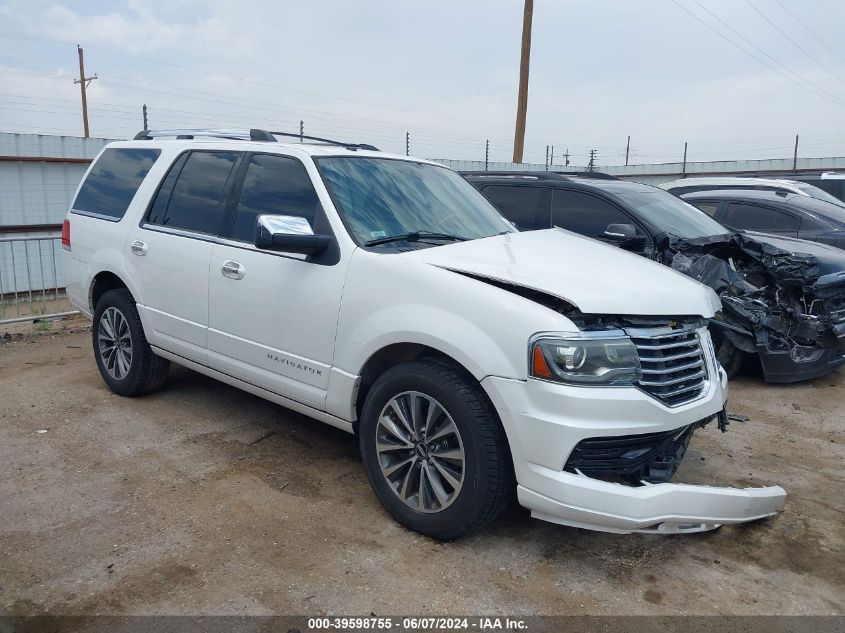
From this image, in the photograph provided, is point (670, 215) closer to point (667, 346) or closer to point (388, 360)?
point (667, 346)

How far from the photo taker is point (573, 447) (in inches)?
114

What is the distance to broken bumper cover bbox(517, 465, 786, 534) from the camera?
114 inches

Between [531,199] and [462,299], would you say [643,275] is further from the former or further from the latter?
[531,199]

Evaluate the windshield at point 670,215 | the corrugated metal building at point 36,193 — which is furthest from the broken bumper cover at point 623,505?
the corrugated metal building at point 36,193

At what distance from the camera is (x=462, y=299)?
318 cm

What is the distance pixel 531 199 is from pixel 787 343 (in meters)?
2.70

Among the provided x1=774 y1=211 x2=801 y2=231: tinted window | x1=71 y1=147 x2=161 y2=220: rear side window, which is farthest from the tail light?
x1=774 y1=211 x2=801 y2=231: tinted window

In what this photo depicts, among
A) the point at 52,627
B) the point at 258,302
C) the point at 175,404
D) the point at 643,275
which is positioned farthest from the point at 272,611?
the point at 175,404

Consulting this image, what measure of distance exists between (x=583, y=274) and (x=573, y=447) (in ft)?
2.93

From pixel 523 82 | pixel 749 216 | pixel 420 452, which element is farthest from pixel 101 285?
pixel 523 82

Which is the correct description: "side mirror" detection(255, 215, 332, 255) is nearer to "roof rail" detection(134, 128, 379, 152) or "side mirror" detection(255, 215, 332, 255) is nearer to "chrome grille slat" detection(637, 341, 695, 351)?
"roof rail" detection(134, 128, 379, 152)

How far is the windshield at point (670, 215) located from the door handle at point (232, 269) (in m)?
3.84

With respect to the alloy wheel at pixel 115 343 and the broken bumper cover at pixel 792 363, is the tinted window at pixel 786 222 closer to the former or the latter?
the broken bumper cover at pixel 792 363

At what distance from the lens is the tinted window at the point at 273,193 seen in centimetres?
401
